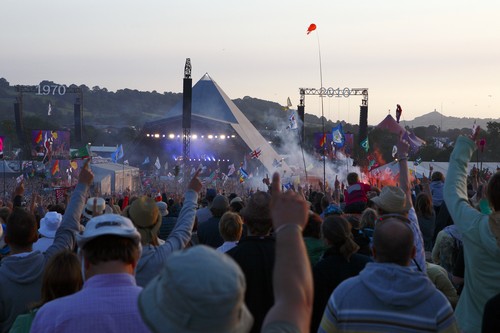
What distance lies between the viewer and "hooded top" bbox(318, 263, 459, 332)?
295cm

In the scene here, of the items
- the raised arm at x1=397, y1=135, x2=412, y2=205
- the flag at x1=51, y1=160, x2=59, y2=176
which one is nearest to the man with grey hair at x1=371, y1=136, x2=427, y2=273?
the raised arm at x1=397, y1=135, x2=412, y2=205

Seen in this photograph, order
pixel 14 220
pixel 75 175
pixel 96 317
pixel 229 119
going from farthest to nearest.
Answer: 1. pixel 229 119
2. pixel 75 175
3. pixel 14 220
4. pixel 96 317

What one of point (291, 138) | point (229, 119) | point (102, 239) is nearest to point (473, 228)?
point (102, 239)

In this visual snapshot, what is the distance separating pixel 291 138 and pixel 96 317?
6537 cm

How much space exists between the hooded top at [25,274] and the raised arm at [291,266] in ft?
6.69

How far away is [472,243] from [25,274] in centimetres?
232

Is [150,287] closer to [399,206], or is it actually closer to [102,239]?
[102,239]

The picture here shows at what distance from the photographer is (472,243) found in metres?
3.53

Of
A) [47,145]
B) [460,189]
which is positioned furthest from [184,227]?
[47,145]

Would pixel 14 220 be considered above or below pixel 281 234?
below

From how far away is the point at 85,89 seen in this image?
170250 millimetres

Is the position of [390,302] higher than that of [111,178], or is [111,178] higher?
[390,302]

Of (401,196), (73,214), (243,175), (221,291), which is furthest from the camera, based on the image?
(243,175)

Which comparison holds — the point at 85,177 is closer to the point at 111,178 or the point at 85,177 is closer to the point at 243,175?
the point at 243,175
